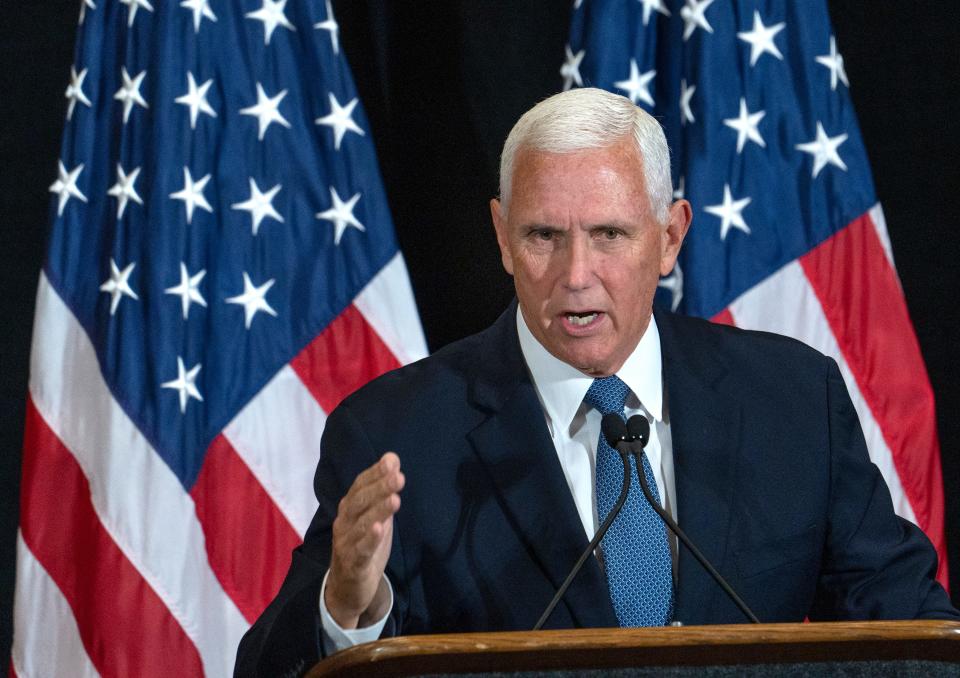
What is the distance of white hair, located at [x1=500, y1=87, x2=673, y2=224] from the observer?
176 centimetres

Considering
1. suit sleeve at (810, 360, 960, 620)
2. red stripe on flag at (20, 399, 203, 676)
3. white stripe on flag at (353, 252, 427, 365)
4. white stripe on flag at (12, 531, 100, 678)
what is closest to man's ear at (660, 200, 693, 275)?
suit sleeve at (810, 360, 960, 620)

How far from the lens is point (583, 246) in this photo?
1.75 metres

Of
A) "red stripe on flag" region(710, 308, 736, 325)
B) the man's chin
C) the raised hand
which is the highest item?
"red stripe on flag" region(710, 308, 736, 325)

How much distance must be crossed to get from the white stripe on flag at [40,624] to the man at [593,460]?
134 centimetres

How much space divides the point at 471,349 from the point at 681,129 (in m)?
1.18

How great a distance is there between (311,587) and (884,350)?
1770mm

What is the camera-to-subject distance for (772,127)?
2.84 metres

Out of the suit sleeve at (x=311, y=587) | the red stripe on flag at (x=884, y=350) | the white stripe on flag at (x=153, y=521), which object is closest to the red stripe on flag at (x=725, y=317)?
the red stripe on flag at (x=884, y=350)

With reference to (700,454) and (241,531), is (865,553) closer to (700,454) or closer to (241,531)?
(700,454)

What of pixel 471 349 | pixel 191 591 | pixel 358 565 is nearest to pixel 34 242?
pixel 191 591

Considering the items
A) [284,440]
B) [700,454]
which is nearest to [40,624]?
[284,440]

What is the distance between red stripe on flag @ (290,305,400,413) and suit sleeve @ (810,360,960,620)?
49.3 inches

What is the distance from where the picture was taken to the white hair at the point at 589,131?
1760 millimetres

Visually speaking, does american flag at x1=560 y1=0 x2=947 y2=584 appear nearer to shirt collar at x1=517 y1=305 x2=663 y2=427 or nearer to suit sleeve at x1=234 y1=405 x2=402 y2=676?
shirt collar at x1=517 y1=305 x2=663 y2=427
